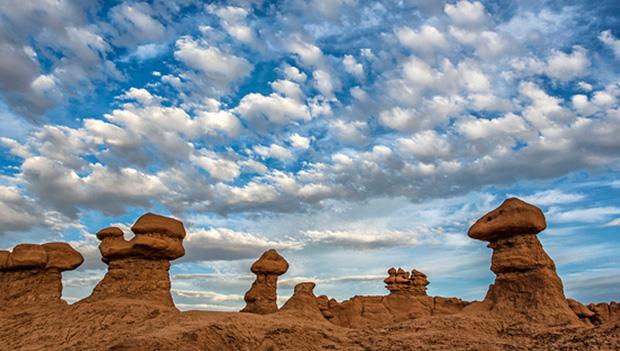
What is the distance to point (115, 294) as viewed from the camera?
23.5m

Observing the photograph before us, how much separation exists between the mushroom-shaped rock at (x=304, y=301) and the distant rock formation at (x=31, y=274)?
13.8 metres

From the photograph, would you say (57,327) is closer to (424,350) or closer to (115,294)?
(115,294)

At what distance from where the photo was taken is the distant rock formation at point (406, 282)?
4462 cm

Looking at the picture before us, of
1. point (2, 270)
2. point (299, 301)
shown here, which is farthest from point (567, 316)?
point (2, 270)

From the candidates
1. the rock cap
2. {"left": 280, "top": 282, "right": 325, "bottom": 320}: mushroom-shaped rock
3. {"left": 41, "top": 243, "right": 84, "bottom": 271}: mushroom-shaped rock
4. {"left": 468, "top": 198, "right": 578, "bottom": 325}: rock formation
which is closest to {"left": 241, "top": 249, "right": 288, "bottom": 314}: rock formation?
the rock cap

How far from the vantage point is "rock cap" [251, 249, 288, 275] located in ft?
108

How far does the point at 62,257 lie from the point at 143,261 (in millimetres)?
4775

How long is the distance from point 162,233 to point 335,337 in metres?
10.3

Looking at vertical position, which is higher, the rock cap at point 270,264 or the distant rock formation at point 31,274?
the rock cap at point 270,264

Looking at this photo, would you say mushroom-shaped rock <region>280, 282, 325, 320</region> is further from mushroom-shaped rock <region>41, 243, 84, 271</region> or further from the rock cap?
mushroom-shaped rock <region>41, 243, 84, 271</region>

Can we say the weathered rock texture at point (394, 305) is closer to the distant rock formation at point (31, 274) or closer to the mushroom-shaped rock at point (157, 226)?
the mushroom-shaped rock at point (157, 226)

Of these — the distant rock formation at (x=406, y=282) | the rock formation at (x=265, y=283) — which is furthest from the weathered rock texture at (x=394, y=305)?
the rock formation at (x=265, y=283)

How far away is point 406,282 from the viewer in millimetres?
45156

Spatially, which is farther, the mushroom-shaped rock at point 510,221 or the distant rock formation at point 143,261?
the distant rock formation at point 143,261
